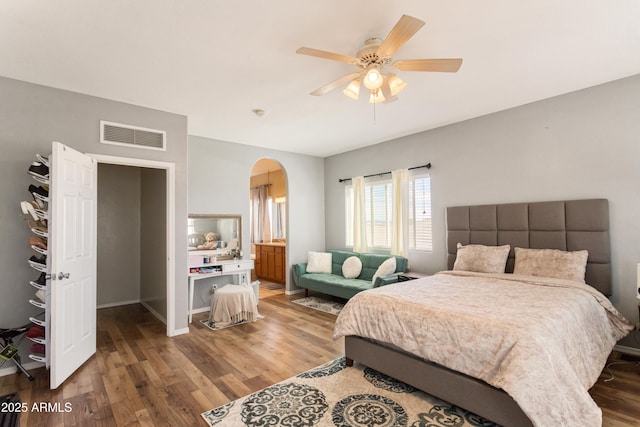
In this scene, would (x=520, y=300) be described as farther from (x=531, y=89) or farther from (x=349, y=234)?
(x=349, y=234)

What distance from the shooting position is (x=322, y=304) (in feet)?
17.5

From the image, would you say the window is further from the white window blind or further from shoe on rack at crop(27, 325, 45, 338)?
shoe on rack at crop(27, 325, 45, 338)

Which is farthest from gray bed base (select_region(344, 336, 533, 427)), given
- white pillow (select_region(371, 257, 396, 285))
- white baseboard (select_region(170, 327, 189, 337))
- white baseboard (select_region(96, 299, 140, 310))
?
white baseboard (select_region(96, 299, 140, 310))

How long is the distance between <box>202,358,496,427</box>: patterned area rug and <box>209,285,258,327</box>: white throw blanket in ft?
5.85

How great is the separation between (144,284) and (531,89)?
6280 millimetres

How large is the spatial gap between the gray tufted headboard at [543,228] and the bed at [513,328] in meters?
0.01

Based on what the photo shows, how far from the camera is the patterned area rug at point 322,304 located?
16.3 feet

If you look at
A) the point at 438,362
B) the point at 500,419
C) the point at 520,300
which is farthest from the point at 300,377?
the point at 520,300

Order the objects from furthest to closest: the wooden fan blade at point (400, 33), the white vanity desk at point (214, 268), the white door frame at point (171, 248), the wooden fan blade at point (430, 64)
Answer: the white vanity desk at point (214, 268) < the white door frame at point (171, 248) < the wooden fan blade at point (430, 64) < the wooden fan blade at point (400, 33)

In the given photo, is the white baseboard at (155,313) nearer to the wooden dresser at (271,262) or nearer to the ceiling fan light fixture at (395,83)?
the wooden dresser at (271,262)

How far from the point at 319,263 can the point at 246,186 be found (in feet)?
6.35

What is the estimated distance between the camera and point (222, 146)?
17.4 feet

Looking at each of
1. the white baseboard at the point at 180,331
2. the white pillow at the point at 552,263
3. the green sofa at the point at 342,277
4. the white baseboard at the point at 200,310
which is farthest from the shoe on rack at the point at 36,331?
the white pillow at the point at 552,263

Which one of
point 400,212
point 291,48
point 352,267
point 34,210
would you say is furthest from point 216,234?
point 291,48
